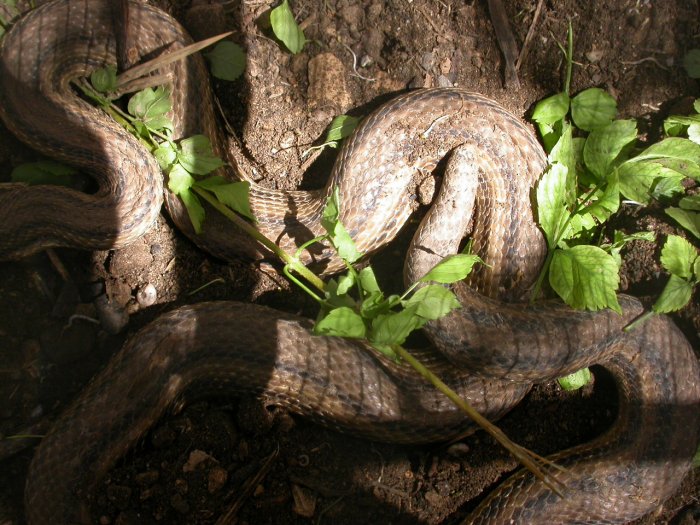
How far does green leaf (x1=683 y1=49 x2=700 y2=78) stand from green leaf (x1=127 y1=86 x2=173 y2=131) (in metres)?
3.72

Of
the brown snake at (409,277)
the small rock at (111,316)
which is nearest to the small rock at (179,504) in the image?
the brown snake at (409,277)

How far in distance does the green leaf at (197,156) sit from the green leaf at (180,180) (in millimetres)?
37

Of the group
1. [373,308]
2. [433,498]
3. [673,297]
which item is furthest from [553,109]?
[433,498]

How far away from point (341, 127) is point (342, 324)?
181cm

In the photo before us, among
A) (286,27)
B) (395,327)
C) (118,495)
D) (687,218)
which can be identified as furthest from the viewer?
(286,27)

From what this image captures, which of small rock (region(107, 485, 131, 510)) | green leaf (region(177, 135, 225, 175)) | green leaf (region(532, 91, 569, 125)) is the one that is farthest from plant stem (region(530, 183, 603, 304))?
small rock (region(107, 485, 131, 510))

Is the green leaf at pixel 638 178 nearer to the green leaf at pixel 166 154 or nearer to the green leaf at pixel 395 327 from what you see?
the green leaf at pixel 395 327

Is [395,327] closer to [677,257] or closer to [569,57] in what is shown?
[677,257]

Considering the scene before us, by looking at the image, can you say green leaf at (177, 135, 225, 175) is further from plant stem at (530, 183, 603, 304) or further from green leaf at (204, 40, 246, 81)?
plant stem at (530, 183, 603, 304)

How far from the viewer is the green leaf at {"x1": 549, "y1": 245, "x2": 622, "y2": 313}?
3.45m

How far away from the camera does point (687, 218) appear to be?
3.85 meters

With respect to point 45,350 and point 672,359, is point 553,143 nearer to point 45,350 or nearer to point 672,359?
point 672,359

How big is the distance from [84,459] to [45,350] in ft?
3.22

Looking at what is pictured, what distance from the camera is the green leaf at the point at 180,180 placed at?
143 inches
